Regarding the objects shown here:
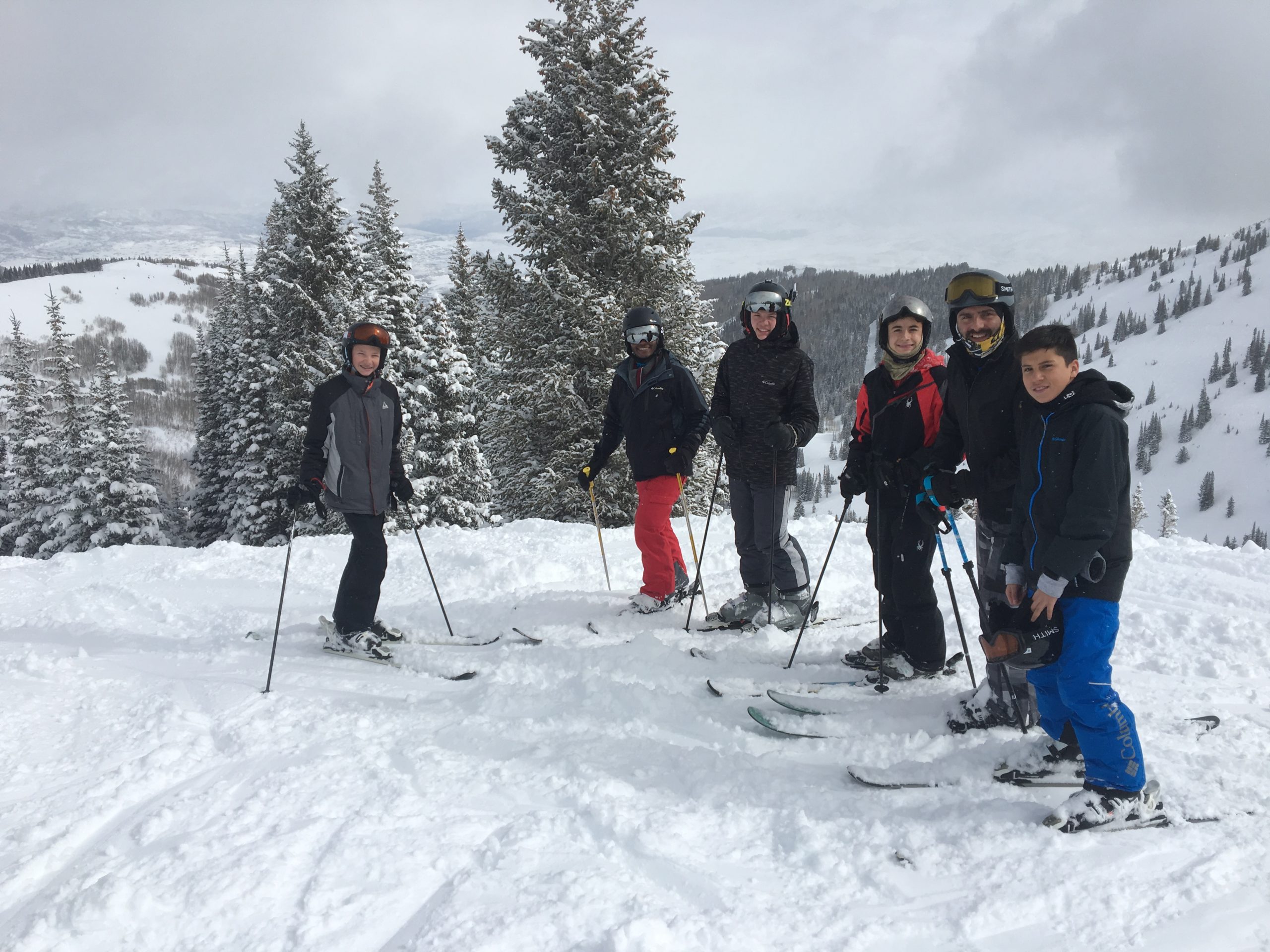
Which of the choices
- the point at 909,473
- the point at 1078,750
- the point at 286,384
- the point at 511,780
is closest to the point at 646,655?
the point at 511,780

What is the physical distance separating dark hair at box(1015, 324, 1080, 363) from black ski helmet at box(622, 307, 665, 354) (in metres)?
2.82

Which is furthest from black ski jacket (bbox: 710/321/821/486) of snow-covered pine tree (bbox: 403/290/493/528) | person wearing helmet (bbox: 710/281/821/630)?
snow-covered pine tree (bbox: 403/290/493/528)

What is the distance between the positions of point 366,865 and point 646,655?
2.41 m

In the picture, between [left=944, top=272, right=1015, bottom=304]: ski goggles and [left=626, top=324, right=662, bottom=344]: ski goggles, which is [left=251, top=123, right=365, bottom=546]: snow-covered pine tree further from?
[left=944, top=272, right=1015, bottom=304]: ski goggles

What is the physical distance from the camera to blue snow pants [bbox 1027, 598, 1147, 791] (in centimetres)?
274

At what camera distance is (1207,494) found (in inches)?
4321

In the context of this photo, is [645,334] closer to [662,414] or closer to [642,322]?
[642,322]

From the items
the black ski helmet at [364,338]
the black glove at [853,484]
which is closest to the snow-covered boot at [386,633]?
the black ski helmet at [364,338]

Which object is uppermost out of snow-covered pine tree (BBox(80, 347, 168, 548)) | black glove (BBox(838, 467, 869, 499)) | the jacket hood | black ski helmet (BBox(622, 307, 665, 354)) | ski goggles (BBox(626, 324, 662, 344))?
black ski helmet (BBox(622, 307, 665, 354))

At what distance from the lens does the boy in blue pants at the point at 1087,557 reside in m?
2.66

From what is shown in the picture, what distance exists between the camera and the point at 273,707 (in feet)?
13.7

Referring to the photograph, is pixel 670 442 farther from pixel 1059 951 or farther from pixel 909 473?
Result: pixel 1059 951

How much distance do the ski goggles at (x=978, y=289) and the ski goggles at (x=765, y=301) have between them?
138cm

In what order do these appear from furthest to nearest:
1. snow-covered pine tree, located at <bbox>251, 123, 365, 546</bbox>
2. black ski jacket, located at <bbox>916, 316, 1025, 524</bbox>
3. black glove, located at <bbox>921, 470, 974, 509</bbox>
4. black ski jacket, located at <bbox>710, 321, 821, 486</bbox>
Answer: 1. snow-covered pine tree, located at <bbox>251, 123, 365, 546</bbox>
2. black ski jacket, located at <bbox>710, 321, 821, 486</bbox>
3. black glove, located at <bbox>921, 470, 974, 509</bbox>
4. black ski jacket, located at <bbox>916, 316, 1025, 524</bbox>
